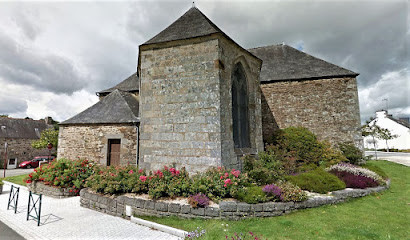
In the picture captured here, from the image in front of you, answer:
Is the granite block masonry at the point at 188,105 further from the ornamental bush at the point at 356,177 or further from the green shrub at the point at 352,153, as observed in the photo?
the green shrub at the point at 352,153

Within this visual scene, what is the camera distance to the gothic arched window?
304 inches

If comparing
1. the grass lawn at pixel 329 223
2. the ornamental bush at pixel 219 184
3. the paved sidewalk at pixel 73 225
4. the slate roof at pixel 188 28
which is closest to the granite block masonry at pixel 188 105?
the slate roof at pixel 188 28

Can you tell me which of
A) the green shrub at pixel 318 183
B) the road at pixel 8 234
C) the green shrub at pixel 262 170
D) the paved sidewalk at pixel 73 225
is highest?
the green shrub at pixel 262 170

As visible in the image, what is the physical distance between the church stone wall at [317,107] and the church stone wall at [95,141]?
7.95 metres

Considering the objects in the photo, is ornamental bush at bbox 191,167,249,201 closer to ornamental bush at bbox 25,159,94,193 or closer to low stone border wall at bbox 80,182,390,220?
low stone border wall at bbox 80,182,390,220

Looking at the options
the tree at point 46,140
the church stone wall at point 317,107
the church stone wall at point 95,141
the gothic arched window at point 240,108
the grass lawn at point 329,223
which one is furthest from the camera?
the tree at point 46,140

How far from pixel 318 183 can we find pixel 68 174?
907 cm

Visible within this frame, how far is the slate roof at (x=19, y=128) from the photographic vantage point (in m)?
21.6

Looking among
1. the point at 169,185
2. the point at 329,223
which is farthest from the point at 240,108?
the point at 329,223

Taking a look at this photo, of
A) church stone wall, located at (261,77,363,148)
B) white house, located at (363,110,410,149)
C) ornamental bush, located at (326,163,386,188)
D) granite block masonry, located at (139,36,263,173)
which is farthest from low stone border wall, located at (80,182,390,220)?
white house, located at (363,110,410,149)

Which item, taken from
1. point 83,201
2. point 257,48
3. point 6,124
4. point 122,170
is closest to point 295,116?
point 257,48

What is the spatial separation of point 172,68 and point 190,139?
258 centimetres

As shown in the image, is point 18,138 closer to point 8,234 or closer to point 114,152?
point 114,152

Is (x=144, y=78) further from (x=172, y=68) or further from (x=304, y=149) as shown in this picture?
(x=304, y=149)
